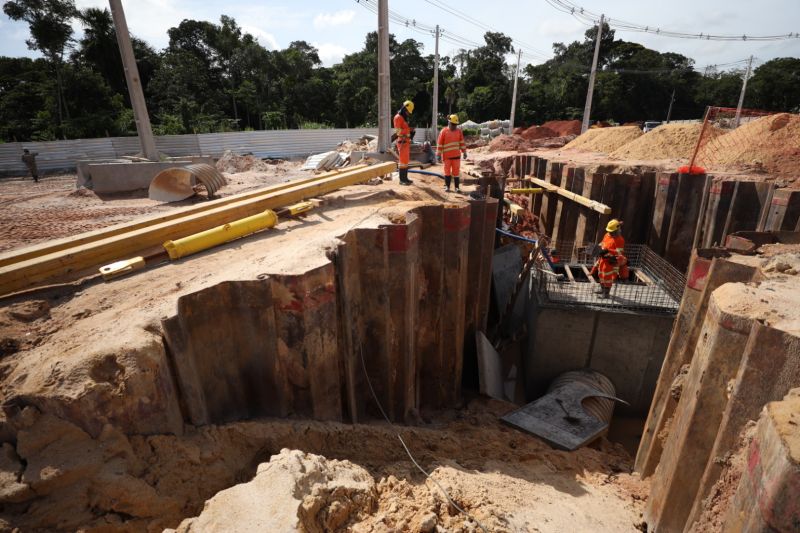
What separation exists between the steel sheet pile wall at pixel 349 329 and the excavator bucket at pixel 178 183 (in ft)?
24.0

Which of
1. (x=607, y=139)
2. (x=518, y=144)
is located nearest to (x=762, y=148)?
(x=607, y=139)

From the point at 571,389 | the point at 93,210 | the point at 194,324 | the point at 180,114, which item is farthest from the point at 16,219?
the point at 180,114

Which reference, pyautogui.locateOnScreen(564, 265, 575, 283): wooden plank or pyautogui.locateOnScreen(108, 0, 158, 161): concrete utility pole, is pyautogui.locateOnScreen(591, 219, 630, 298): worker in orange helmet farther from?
pyautogui.locateOnScreen(108, 0, 158, 161): concrete utility pole

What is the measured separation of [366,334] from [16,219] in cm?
959

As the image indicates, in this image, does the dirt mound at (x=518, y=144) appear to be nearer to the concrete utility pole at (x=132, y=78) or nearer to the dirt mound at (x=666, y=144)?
the dirt mound at (x=666, y=144)

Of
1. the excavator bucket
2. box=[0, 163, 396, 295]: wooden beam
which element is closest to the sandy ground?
the excavator bucket

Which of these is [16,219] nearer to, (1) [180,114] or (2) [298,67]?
(1) [180,114]

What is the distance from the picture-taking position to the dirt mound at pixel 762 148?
12622 millimetres

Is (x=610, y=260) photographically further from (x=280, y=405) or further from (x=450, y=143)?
(x=280, y=405)

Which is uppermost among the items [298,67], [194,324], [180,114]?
[298,67]

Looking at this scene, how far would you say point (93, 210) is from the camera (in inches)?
411

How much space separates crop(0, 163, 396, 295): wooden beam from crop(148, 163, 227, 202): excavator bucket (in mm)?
4604

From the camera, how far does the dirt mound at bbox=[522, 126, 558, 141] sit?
121 feet

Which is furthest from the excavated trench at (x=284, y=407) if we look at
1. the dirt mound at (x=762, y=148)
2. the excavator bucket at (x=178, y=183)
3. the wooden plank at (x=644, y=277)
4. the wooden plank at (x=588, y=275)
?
the dirt mound at (x=762, y=148)
